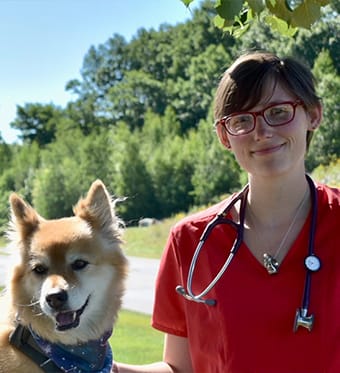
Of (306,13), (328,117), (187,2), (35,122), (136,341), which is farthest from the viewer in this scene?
(35,122)

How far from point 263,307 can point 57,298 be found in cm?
146

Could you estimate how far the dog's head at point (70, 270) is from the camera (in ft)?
10.2

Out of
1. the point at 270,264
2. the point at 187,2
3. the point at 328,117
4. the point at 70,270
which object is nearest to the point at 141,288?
the point at 70,270

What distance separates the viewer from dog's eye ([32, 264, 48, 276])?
326cm

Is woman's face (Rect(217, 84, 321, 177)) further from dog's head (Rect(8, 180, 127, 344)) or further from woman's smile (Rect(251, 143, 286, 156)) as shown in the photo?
dog's head (Rect(8, 180, 127, 344))

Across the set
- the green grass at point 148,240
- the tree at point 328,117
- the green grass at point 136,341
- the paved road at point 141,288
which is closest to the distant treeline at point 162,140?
the tree at point 328,117

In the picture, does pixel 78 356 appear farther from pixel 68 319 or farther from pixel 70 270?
pixel 70 270

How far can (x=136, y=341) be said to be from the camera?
297 inches

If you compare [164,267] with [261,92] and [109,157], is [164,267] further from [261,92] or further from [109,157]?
[109,157]

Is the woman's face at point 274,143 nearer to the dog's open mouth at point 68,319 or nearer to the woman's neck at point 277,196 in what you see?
the woman's neck at point 277,196

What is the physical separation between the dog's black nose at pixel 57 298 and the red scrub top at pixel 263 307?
3.51 feet

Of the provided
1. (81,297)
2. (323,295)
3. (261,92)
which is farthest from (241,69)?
(81,297)

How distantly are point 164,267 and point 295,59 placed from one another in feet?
3.18

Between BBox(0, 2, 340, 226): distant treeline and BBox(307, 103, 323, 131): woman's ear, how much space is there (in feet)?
32.4
